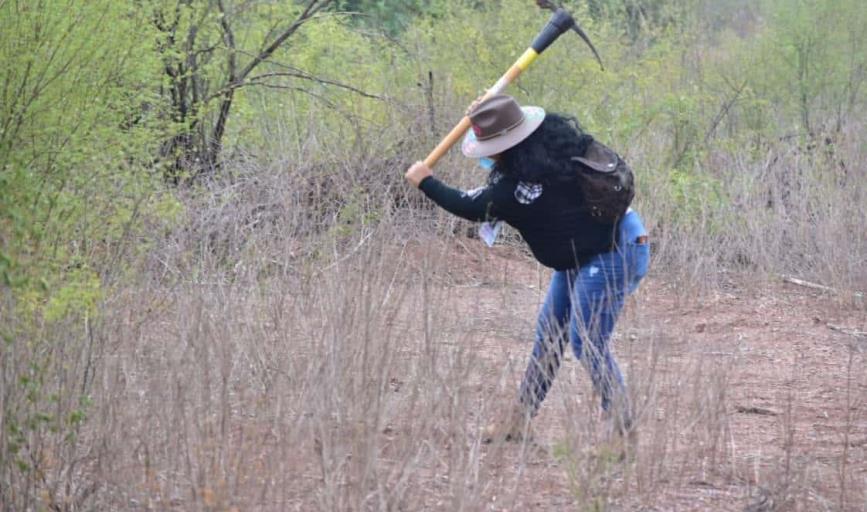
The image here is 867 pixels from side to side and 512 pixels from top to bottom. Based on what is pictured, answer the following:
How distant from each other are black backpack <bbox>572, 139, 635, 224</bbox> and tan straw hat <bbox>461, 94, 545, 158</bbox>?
23 centimetres

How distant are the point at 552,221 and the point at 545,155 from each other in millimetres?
274

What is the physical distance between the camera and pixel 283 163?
9859 mm

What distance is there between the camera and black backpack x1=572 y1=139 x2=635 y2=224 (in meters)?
5.09

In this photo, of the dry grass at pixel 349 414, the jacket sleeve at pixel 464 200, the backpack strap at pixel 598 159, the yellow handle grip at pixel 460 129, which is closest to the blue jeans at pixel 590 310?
the dry grass at pixel 349 414

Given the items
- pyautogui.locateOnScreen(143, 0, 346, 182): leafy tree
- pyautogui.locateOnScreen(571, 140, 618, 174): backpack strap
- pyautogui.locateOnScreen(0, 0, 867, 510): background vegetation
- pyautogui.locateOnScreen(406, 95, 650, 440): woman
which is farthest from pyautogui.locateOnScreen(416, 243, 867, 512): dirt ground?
pyautogui.locateOnScreen(143, 0, 346, 182): leafy tree

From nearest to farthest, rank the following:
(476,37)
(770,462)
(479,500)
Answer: (479,500) < (770,462) < (476,37)

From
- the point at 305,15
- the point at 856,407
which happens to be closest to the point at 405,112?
the point at 305,15

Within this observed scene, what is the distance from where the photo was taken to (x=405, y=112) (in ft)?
34.1

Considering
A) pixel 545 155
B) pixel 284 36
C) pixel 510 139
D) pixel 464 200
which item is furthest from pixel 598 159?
pixel 284 36

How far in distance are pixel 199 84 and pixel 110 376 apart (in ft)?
18.7

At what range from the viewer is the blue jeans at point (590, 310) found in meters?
5.05

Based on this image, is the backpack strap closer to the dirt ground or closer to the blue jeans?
the blue jeans

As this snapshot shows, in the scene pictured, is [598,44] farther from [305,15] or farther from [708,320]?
[708,320]

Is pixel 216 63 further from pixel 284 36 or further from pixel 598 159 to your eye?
pixel 598 159
